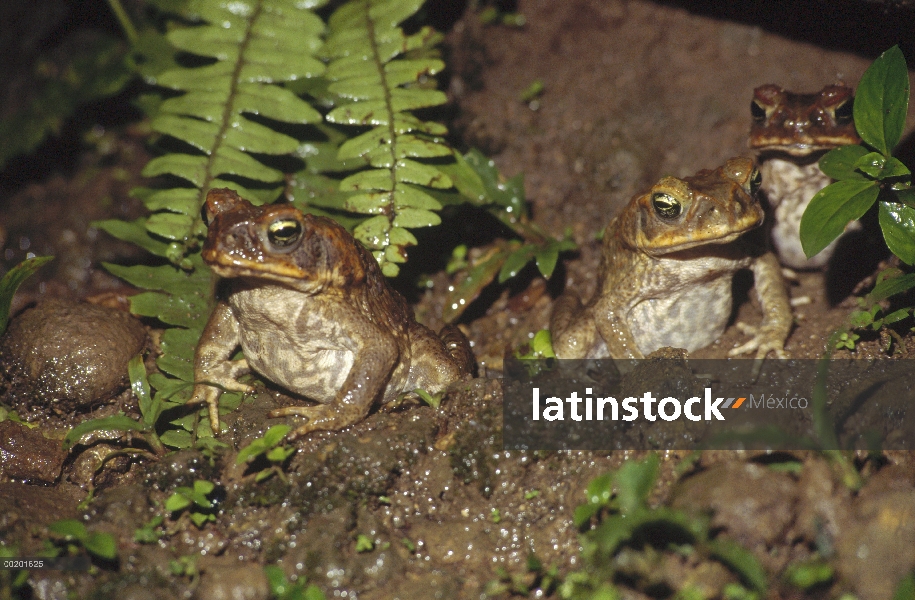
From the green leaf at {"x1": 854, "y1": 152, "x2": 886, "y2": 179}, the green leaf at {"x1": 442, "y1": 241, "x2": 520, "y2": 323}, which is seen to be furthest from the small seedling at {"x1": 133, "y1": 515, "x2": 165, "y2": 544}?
the green leaf at {"x1": 854, "y1": 152, "x2": 886, "y2": 179}

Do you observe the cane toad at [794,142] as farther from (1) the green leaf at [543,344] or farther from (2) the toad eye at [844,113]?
(1) the green leaf at [543,344]

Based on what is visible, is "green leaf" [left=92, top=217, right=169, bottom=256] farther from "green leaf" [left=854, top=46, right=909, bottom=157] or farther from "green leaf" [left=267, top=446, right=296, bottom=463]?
"green leaf" [left=854, top=46, right=909, bottom=157]

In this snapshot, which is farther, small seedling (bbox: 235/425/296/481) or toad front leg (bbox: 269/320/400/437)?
toad front leg (bbox: 269/320/400/437)

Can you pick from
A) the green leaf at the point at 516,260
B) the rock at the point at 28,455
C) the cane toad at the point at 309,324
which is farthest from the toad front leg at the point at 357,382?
the rock at the point at 28,455

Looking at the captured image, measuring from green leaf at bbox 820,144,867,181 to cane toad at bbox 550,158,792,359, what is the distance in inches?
18.0

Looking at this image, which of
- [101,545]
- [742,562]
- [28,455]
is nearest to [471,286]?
[742,562]

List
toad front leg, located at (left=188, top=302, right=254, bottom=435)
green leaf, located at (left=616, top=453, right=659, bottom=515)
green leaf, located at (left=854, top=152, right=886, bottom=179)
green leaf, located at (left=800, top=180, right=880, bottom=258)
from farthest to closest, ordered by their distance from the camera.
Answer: toad front leg, located at (left=188, top=302, right=254, bottom=435)
green leaf, located at (left=854, top=152, right=886, bottom=179)
green leaf, located at (left=800, top=180, right=880, bottom=258)
green leaf, located at (left=616, top=453, right=659, bottom=515)

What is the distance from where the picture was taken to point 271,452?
13.5ft

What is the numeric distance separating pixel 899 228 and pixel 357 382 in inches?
141

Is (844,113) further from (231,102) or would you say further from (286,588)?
(286,588)

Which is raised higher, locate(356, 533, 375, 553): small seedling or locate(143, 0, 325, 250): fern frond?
locate(143, 0, 325, 250): fern frond

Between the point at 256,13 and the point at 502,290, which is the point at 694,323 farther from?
the point at 256,13

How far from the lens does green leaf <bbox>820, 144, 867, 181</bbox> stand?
459cm

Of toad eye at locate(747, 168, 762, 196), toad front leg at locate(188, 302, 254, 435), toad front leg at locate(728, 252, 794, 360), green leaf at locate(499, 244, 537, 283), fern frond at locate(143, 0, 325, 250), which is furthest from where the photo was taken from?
green leaf at locate(499, 244, 537, 283)
